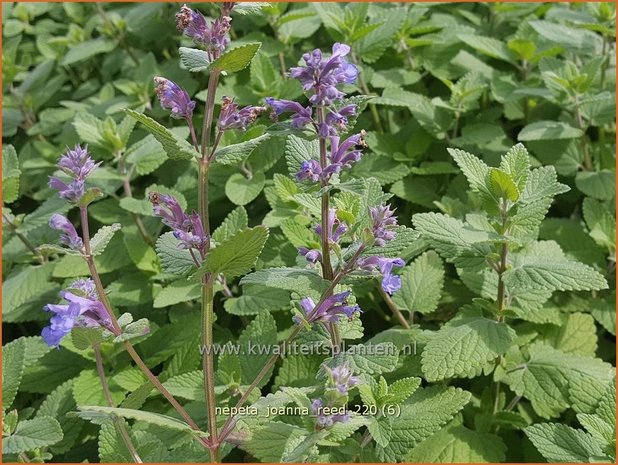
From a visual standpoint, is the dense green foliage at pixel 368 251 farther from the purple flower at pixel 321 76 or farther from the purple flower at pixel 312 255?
the purple flower at pixel 321 76

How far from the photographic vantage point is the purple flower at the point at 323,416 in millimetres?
1724

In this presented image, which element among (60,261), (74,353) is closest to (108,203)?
(60,261)

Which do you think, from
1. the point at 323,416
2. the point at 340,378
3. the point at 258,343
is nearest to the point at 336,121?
the point at 340,378

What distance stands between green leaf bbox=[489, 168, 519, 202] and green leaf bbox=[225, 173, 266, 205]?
3.48ft

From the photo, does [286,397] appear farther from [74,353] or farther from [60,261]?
[60,261]

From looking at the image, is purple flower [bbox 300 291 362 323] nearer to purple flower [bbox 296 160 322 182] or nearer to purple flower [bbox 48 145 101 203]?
purple flower [bbox 296 160 322 182]

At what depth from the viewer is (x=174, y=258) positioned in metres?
1.71

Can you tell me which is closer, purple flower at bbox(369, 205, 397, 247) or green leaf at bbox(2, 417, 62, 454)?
purple flower at bbox(369, 205, 397, 247)

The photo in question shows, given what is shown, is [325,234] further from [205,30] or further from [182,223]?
[205,30]

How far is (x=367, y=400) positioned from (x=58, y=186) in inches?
42.2

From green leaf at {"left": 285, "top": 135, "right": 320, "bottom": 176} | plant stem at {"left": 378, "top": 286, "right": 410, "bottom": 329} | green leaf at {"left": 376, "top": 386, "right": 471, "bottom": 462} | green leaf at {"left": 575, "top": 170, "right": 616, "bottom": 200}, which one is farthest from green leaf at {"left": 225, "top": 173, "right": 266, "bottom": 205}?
green leaf at {"left": 575, "top": 170, "right": 616, "bottom": 200}

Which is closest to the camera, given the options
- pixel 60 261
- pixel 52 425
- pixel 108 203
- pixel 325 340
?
pixel 325 340

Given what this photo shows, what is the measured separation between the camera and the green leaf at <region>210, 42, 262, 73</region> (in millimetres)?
1444

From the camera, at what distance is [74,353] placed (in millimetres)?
2701
